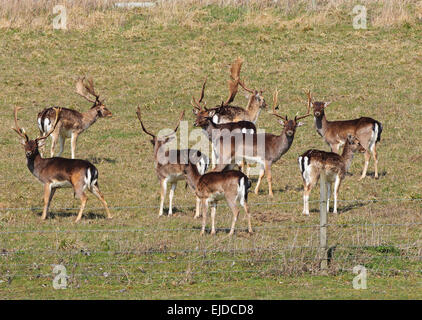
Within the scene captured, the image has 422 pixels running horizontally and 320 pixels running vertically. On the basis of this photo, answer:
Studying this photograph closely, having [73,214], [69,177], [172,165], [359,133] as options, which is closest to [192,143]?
[359,133]

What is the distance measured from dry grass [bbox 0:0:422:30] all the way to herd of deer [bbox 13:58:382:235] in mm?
11634

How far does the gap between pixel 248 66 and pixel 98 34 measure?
6.45m

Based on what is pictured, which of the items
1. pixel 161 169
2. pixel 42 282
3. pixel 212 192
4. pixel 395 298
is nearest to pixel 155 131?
pixel 161 169

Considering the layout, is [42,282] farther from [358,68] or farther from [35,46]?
[35,46]

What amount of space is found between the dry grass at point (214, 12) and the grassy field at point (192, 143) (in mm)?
132

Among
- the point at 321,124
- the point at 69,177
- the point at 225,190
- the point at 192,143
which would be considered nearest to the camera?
the point at 225,190

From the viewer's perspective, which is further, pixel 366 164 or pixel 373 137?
pixel 373 137

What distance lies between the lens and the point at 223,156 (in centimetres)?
1747

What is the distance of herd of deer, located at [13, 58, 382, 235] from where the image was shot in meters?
14.0

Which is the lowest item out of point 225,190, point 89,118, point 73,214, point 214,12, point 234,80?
point 73,214

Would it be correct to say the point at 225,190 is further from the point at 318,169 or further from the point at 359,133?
the point at 359,133

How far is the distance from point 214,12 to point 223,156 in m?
17.4

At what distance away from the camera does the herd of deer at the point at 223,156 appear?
46.0 feet

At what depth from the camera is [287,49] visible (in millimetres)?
30375
